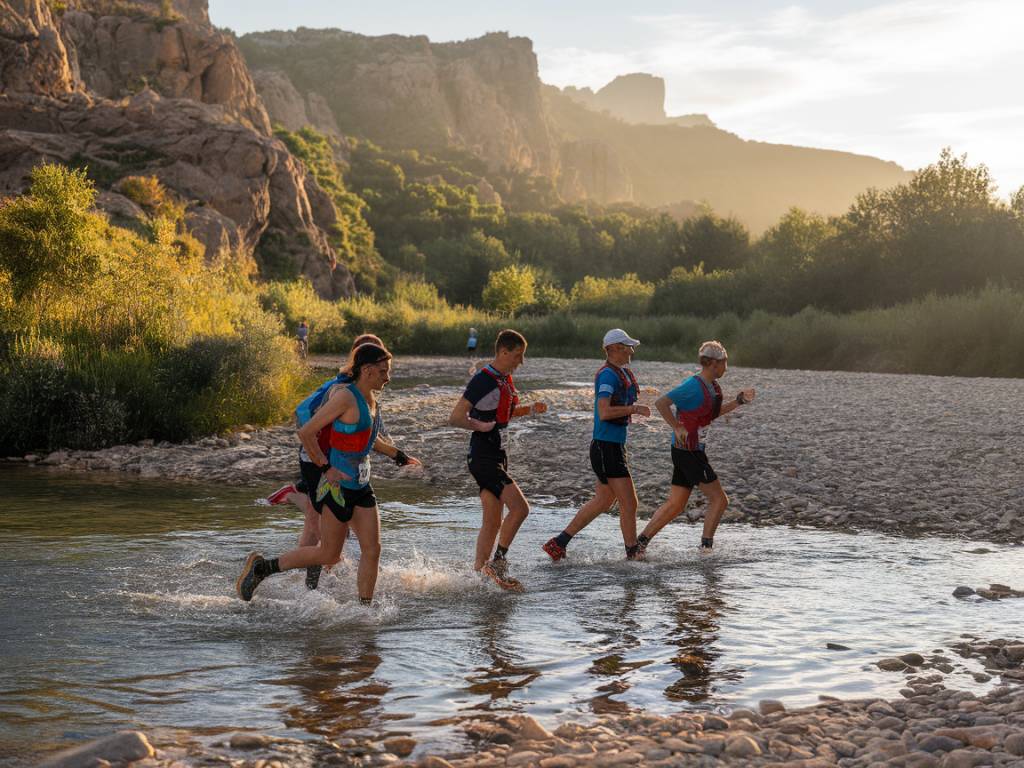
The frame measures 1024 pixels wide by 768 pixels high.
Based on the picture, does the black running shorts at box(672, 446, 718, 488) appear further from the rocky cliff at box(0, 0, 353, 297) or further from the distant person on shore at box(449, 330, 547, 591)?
the rocky cliff at box(0, 0, 353, 297)

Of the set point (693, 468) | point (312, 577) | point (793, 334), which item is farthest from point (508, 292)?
point (312, 577)

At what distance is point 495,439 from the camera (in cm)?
931

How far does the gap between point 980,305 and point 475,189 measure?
112m

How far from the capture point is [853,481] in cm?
1496

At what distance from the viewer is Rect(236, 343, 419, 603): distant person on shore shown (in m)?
7.41

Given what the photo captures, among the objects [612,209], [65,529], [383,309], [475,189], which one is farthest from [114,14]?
[612,209]

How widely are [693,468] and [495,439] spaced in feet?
7.57

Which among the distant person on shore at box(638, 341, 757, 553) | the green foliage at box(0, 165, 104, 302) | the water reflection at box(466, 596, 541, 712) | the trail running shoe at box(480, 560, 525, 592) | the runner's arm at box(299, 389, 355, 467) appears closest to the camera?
the water reflection at box(466, 596, 541, 712)

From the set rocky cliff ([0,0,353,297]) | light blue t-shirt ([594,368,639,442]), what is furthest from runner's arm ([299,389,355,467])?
rocky cliff ([0,0,353,297])

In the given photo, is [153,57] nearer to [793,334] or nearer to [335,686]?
[793,334]

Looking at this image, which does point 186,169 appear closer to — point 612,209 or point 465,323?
point 465,323

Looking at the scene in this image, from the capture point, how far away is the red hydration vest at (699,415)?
33.8ft

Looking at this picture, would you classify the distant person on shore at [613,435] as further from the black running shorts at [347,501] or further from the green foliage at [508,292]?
the green foliage at [508,292]

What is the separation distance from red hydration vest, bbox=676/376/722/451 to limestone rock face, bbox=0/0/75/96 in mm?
67769
